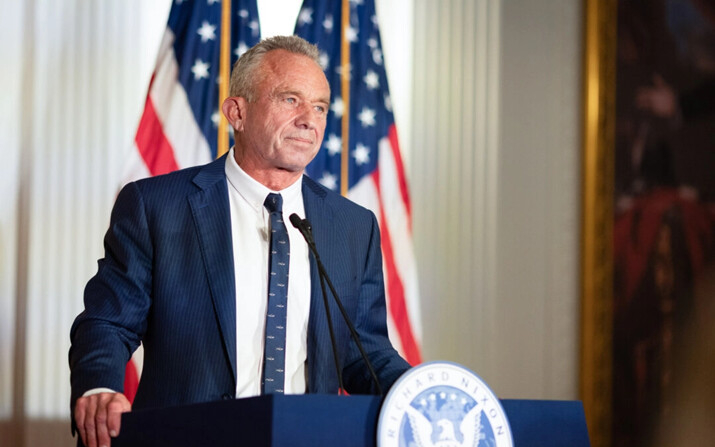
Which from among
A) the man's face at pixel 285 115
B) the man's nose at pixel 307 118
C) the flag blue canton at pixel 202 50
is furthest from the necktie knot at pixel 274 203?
the flag blue canton at pixel 202 50

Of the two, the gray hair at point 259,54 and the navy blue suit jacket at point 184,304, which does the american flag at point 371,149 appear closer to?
the gray hair at point 259,54

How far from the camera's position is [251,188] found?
108 inches

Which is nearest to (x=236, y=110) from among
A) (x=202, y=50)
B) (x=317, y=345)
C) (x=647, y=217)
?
(x=317, y=345)

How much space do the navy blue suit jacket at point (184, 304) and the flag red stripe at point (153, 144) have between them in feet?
5.91

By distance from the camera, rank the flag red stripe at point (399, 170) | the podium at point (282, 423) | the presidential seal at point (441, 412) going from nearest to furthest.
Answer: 1. the podium at point (282, 423)
2. the presidential seal at point (441, 412)
3. the flag red stripe at point (399, 170)

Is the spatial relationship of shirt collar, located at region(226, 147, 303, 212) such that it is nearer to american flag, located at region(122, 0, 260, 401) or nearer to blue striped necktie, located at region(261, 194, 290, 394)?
blue striped necktie, located at region(261, 194, 290, 394)

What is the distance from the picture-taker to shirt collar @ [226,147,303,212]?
273 centimetres

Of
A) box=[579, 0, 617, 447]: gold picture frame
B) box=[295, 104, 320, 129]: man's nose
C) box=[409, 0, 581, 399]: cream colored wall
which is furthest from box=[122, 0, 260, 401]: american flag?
box=[579, 0, 617, 447]: gold picture frame

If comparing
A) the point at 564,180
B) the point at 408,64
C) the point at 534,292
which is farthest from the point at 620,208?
the point at 408,64

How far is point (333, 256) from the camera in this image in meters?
2.71

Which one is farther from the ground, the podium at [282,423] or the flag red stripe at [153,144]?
the flag red stripe at [153,144]

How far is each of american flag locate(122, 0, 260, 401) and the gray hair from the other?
1677 millimetres

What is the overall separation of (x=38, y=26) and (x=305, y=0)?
4.75 feet

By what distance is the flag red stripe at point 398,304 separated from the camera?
491 centimetres
